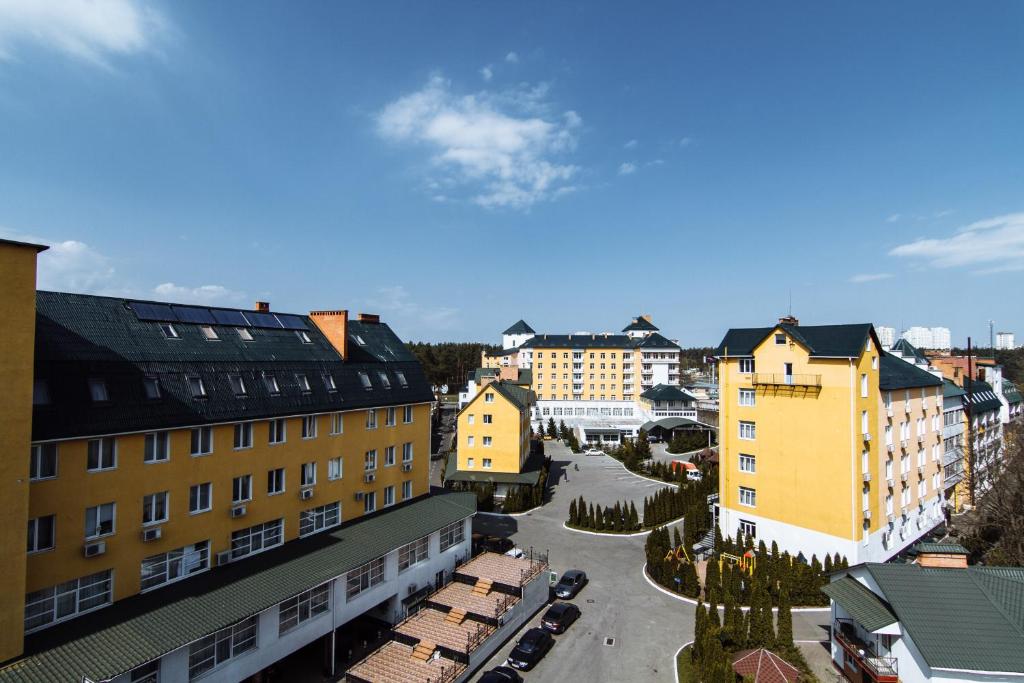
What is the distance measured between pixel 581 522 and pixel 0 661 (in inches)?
1262

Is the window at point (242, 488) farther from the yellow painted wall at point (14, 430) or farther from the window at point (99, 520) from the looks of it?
the yellow painted wall at point (14, 430)

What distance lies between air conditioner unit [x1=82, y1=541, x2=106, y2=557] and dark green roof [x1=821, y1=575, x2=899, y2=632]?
24.9m

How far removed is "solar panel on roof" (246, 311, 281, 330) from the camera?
84.4ft

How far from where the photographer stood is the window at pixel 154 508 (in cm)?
1777

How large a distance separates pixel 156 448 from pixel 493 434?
106ft

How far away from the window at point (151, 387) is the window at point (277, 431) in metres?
4.60

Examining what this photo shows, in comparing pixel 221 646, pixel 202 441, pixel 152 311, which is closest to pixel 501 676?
pixel 221 646

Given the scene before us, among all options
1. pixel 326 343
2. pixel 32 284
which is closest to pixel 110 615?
pixel 32 284

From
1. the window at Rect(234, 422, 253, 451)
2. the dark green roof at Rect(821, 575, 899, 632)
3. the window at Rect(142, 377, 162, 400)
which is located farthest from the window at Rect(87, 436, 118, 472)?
the dark green roof at Rect(821, 575, 899, 632)

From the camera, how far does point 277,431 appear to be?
22.7 meters

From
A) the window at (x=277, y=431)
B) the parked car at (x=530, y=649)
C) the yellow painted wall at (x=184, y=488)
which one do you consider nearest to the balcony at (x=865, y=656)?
the parked car at (x=530, y=649)

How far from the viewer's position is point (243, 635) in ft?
58.5

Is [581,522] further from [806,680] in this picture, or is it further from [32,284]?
[32,284]

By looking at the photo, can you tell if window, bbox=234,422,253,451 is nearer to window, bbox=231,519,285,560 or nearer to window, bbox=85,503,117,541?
window, bbox=231,519,285,560
